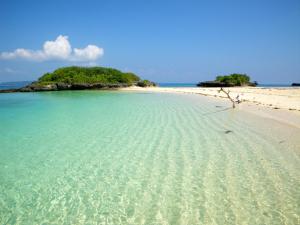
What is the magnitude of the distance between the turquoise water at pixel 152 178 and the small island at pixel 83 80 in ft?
165

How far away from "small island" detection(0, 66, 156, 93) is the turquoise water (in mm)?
50163

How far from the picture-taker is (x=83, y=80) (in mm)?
61656

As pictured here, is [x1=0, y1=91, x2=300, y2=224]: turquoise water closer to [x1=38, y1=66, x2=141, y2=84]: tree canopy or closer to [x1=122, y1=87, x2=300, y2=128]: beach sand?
[x1=122, y1=87, x2=300, y2=128]: beach sand

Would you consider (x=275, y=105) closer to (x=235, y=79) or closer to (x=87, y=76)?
(x=87, y=76)

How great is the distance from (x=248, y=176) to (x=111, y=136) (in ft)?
21.6

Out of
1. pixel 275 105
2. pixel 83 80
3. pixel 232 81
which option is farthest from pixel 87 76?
pixel 275 105

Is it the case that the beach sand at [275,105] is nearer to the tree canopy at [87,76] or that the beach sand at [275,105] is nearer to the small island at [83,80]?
the small island at [83,80]

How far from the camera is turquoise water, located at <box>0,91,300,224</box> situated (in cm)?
502

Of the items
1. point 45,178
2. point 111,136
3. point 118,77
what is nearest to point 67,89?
point 118,77

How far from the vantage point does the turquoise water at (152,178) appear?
502 cm

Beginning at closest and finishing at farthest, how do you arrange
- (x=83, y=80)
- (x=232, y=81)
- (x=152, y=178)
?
1. (x=152, y=178)
2. (x=83, y=80)
3. (x=232, y=81)

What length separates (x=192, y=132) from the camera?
1216 cm

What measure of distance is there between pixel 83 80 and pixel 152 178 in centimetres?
5802

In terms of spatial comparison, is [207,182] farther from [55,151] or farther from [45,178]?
[55,151]
